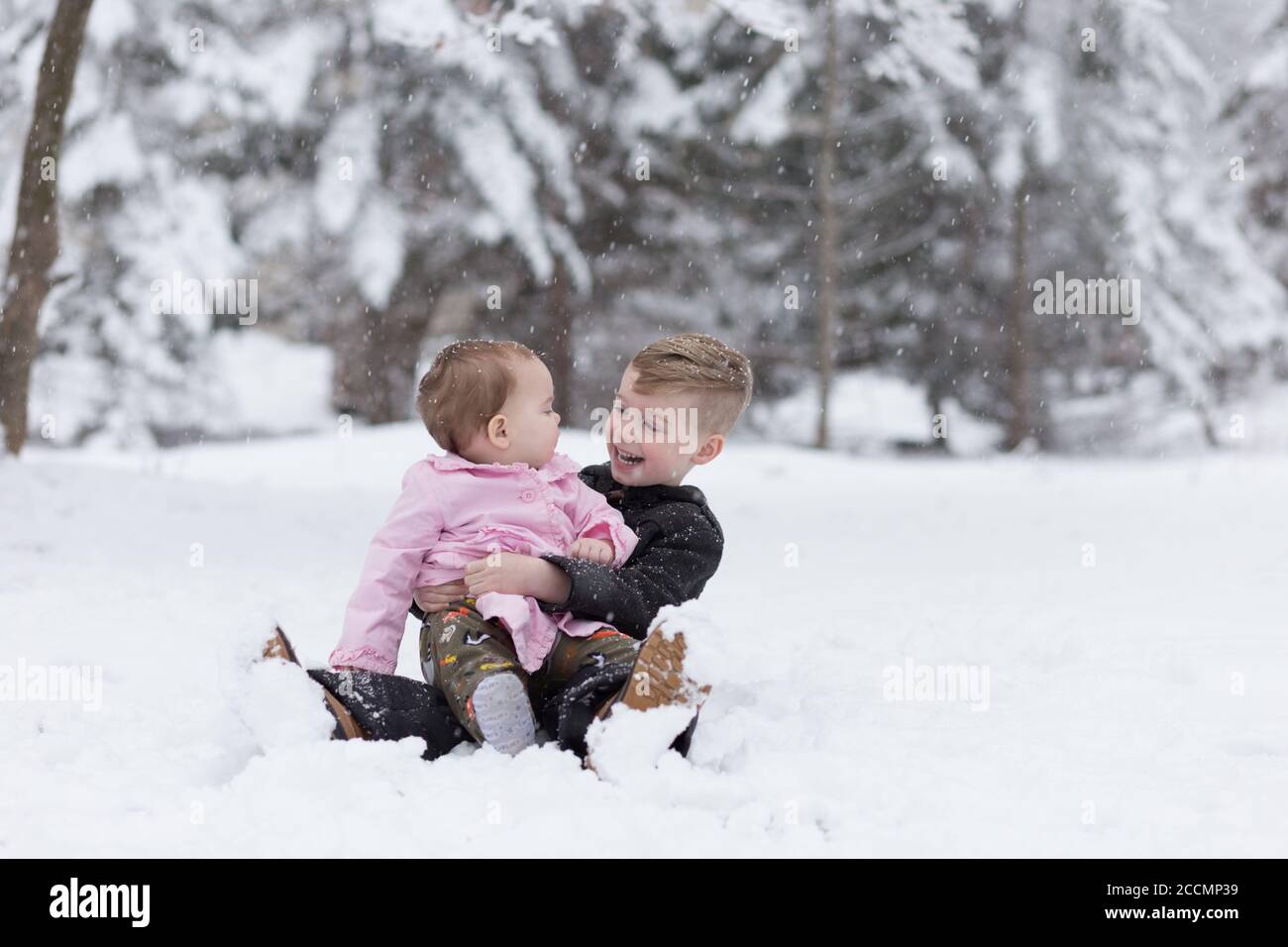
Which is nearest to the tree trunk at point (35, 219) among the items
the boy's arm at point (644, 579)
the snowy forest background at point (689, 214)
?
the snowy forest background at point (689, 214)

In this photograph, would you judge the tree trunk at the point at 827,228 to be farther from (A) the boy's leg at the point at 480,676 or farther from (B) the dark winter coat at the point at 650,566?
(A) the boy's leg at the point at 480,676

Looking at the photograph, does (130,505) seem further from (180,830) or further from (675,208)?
(675,208)

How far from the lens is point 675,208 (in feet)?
50.4

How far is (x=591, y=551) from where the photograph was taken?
316 centimetres

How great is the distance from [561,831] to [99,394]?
43.3 feet

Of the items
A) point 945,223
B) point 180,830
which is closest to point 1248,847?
point 180,830

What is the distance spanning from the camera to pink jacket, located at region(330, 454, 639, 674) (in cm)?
306

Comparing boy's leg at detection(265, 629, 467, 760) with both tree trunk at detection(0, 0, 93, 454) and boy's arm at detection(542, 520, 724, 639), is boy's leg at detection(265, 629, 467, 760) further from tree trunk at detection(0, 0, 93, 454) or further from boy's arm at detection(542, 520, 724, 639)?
tree trunk at detection(0, 0, 93, 454)

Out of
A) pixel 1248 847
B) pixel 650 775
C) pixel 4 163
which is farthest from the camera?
pixel 4 163

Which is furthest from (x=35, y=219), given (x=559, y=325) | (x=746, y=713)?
(x=559, y=325)

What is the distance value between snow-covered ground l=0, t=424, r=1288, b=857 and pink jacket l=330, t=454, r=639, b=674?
27 cm

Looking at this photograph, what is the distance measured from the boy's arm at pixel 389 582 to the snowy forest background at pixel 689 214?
9.69m

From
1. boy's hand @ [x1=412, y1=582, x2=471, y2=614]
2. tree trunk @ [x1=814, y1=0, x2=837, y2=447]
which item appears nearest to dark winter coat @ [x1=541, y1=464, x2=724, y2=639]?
boy's hand @ [x1=412, y1=582, x2=471, y2=614]

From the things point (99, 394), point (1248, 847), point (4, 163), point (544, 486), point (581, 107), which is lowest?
point (1248, 847)
